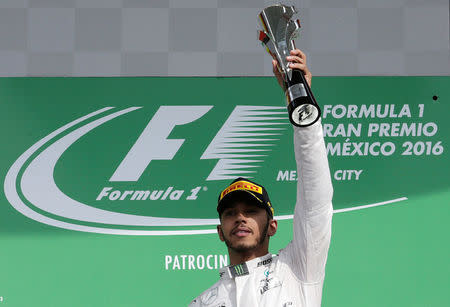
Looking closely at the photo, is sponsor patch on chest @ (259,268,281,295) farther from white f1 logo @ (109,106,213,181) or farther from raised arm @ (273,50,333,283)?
white f1 logo @ (109,106,213,181)

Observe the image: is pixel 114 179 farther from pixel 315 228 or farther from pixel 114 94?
pixel 315 228

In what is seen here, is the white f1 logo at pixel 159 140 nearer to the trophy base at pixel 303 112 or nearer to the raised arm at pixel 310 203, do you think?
the raised arm at pixel 310 203

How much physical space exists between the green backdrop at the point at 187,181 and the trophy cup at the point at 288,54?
4.43 feet

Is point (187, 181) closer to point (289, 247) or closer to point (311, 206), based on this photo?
point (289, 247)

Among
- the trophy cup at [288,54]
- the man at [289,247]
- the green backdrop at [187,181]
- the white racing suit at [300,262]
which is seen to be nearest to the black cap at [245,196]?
the man at [289,247]

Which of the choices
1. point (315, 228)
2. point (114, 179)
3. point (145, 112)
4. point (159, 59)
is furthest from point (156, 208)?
point (315, 228)

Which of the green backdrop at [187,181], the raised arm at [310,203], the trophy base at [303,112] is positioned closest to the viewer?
the trophy base at [303,112]

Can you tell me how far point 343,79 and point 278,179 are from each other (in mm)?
581

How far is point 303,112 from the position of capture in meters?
1.52

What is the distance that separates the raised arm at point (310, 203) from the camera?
1628mm

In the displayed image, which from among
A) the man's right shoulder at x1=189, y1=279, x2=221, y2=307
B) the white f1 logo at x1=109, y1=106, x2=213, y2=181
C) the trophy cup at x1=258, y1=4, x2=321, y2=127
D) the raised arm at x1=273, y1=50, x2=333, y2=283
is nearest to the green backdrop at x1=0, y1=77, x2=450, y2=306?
the white f1 logo at x1=109, y1=106, x2=213, y2=181

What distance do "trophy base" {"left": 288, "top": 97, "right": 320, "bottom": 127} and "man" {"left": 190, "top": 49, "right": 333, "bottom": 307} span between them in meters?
0.08

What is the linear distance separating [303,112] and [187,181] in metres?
1.51

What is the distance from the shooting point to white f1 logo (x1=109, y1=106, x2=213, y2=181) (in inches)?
117
